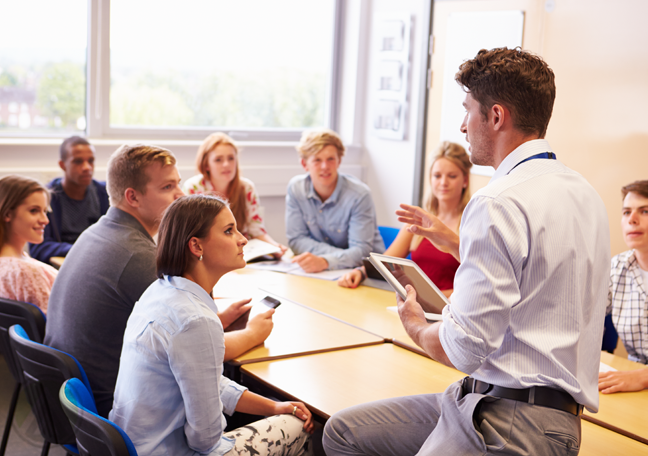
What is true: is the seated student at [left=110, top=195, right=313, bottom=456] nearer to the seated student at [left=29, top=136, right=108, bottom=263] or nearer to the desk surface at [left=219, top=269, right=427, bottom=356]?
the desk surface at [left=219, top=269, right=427, bottom=356]

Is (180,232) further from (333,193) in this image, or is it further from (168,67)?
(168,67)

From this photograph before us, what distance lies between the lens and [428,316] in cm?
168

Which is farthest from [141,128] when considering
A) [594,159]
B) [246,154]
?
[594,159]

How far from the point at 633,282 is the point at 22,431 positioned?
277 centimetres

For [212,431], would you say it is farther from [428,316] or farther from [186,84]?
[186,84]

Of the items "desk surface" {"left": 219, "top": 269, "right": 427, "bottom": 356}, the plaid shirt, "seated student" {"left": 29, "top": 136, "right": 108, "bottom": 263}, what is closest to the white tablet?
"desk surface" {"left": 219, "top": 269, "right": 427, "bottom": 356}

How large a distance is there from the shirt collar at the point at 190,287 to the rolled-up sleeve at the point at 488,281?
0.63 m

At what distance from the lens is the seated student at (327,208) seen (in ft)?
11.6

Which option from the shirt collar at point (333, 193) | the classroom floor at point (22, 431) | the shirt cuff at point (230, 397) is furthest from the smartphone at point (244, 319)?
the shirt collar at point (333, 193)

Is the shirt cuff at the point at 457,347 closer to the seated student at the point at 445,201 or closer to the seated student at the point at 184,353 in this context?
the seated student at the point at 184,353

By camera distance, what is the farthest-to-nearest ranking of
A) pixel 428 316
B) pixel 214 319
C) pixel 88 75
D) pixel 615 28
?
pixel 88 75, pixel 615 28, pixel 428 316, pixel 214 319

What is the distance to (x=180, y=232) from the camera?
1.57 meters

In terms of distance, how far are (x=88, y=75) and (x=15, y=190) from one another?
1990 mm

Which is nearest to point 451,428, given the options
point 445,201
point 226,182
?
point 445,201
